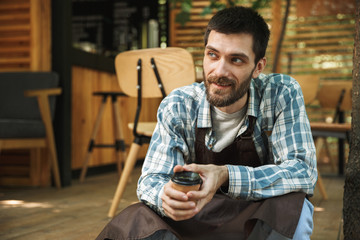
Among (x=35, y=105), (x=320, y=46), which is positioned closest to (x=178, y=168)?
(x=35, y=105)

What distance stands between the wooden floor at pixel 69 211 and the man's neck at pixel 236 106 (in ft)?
2.74

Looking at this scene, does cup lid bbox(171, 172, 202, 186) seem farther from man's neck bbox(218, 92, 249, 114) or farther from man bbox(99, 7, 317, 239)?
man's neck bbox(218, 92, 249, 114)

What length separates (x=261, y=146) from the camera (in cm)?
149

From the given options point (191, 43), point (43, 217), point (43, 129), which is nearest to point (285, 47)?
point (191, 43)

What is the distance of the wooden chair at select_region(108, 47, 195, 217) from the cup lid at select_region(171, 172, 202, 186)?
127cm

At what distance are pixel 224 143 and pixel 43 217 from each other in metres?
1.38

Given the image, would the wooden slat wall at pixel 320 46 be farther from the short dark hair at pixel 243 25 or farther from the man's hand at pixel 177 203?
the man's hand at pixel 177 203

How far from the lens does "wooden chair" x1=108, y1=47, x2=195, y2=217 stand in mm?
2393

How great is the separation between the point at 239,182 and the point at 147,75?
4.20ft

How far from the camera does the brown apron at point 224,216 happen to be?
1242 mm

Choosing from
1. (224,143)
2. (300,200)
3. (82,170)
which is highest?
(224,143)

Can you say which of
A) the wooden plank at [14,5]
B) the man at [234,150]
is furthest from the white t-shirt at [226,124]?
the wooden plank at [14,5]

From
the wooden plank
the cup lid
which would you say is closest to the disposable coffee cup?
the cup lid

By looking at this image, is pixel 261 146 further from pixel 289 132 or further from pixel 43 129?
pixel 43 129
